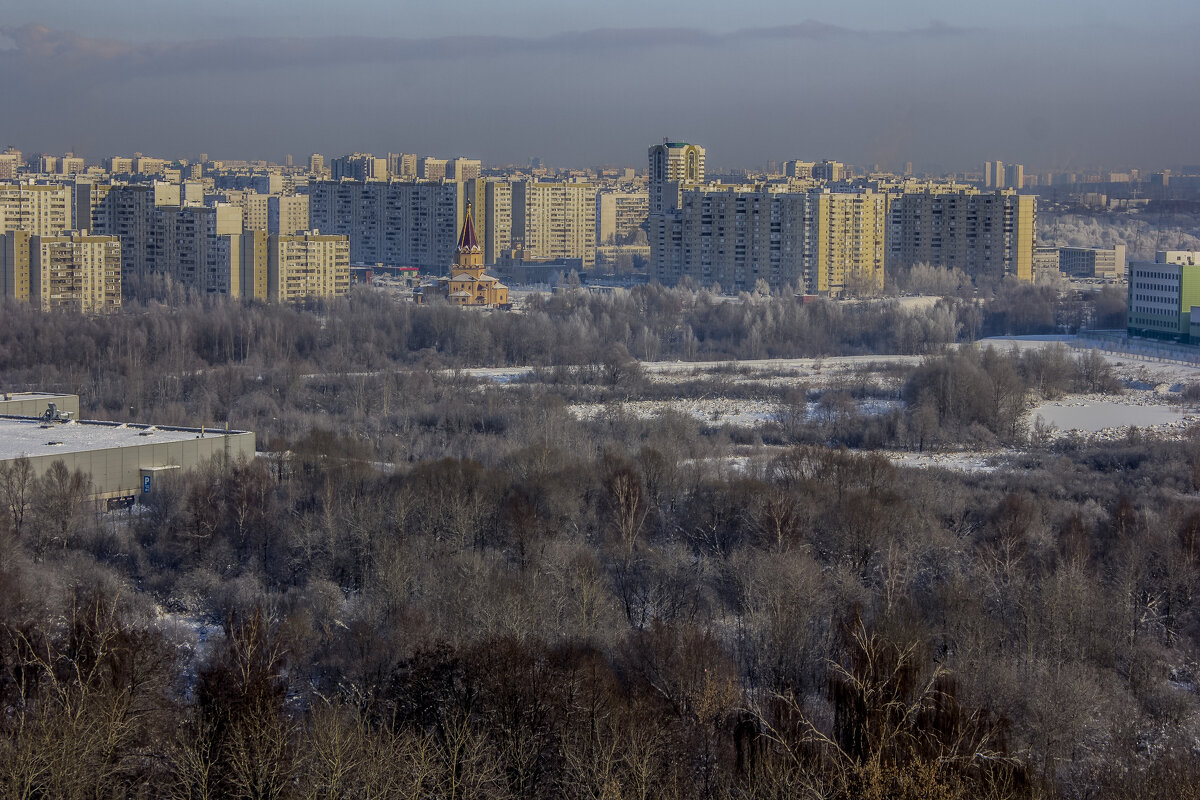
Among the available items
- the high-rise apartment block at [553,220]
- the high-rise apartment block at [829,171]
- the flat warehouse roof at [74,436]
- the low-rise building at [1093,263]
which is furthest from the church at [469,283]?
the high-rise apartment block at [829,171]

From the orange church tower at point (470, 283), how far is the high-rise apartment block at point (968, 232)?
1105cm

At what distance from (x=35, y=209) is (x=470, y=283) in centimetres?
1027

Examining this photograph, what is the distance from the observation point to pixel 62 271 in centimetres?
3092

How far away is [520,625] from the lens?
884cm

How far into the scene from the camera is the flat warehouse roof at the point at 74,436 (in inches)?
546

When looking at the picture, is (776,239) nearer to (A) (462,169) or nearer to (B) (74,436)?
(B) (74,436)

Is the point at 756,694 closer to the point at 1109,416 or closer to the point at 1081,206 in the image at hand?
the point at 1109,416

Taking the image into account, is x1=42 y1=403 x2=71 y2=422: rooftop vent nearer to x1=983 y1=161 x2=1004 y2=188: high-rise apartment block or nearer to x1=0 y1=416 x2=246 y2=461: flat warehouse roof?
x1=0 y1=416 x2=246 y2=461: flat warehouse roof

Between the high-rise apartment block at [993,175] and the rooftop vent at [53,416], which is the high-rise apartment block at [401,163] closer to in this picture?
the high-rise apartment block at [993,175]

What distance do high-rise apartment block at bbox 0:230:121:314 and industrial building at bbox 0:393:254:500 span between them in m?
15.0

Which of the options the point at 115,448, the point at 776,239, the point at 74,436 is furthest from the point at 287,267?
the point at 115,448

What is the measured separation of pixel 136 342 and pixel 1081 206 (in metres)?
52.9

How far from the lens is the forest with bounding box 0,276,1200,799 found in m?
6.73

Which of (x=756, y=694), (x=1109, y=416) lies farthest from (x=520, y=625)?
(x=1109, y=416)
